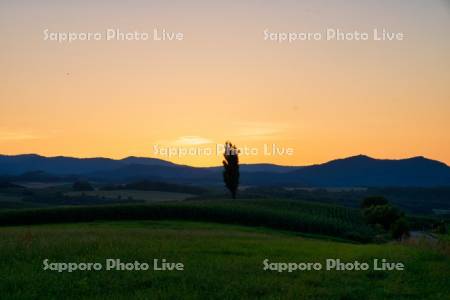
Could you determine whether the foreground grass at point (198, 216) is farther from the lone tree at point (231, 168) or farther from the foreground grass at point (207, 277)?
the foreground grass at point (207, 277)

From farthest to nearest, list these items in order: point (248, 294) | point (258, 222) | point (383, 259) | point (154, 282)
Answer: point (258, 222), point (383, 259), point (154, 282), point (248, 294)

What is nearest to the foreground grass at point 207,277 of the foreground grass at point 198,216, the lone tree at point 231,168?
the foreground grass at point 198,216

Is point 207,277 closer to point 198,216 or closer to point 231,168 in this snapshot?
point 198,216

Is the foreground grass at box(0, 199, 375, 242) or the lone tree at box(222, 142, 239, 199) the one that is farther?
the lone tree at box(222, 142, 239, 199)

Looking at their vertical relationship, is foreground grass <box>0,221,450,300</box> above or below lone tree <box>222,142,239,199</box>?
below

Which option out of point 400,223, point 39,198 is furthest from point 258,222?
point 39,198

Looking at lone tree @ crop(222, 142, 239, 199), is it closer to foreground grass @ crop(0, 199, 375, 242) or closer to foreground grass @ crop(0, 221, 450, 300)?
foreground grass @ crop(0, 199, 375, 242)

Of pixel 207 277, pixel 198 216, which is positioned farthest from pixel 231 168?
pixel 207 277

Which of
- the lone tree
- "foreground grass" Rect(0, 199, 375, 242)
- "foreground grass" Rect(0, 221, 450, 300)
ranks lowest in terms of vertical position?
"foreground grass" Rect(0, 199, 375, 242)

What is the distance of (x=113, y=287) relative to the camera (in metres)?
18.4

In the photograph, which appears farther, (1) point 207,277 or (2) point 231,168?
(2) point 231,168

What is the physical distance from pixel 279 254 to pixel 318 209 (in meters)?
62.6

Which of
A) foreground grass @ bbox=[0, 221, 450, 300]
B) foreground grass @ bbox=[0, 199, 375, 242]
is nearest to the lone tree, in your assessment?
foreground grass @ bbox=[0, 199, 375, 242]

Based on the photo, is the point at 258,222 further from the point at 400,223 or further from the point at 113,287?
the point at 113,287
